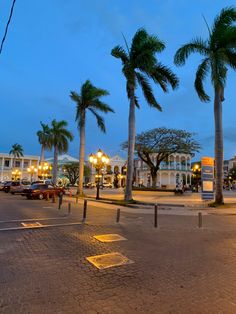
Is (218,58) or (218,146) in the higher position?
(218,58)

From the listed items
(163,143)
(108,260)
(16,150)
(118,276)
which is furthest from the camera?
(16,150)

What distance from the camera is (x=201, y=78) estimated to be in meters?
22.7

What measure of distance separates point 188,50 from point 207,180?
11.0 meters

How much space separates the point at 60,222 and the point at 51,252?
16.5 ft

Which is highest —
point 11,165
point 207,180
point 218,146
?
point 11,165

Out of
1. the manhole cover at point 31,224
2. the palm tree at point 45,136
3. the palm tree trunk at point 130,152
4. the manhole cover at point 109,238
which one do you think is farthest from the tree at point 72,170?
the manhole cover at point 109,238

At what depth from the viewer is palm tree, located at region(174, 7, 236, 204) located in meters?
20.7

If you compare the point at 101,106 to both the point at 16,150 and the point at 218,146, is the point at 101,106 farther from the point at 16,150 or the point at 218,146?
the point at 16,150

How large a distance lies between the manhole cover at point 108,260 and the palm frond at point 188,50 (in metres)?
18.8

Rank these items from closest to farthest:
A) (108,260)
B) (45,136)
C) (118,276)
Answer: (118,276) → (108,260) → (45,136)

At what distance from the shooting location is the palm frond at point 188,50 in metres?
22.1

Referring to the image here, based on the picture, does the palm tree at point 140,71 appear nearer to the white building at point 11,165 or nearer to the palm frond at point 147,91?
the palm frond at point 147,91

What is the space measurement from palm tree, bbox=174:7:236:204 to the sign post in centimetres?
345

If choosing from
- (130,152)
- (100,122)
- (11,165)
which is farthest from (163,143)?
(11,165)
